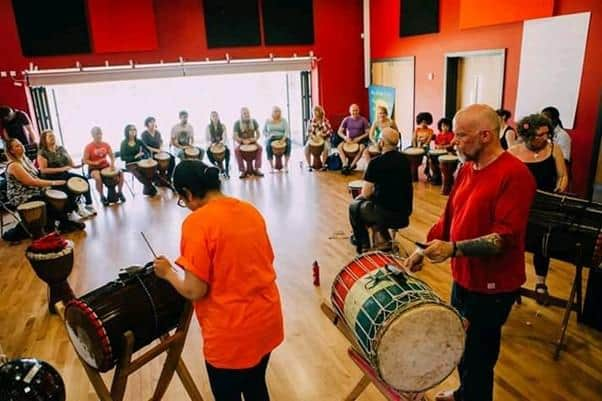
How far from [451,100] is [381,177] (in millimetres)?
4246

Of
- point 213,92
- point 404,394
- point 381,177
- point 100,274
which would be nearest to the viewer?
point 404,394

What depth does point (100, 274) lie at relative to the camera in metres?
4.58

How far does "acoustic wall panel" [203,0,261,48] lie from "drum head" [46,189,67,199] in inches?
170

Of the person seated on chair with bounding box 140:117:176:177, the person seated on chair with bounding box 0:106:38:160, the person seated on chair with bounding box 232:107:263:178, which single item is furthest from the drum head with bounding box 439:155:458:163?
the person seated on chair with bounding box 0:106:38:160

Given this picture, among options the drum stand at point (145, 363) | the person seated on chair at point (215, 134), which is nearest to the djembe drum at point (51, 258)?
the drum stand at point (145, 363)

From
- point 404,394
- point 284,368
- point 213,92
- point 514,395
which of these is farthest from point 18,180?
point 213,92

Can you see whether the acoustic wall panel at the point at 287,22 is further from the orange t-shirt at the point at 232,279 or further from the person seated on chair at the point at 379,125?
the orange t-shirt at the point at 232,279

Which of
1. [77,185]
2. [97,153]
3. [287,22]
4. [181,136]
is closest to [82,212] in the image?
[77,185]

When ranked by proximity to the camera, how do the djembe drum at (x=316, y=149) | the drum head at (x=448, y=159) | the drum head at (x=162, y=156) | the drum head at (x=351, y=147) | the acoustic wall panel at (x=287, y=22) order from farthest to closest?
the acoustic wall panel at (x=287, y=22) → the djembe drum at (x=316, y=149) → the drum head at (x=351, y=147) → the drum head at (x=162, y=156) → the drum head at (x=448, y=159)

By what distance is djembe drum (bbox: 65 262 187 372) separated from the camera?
2006mm

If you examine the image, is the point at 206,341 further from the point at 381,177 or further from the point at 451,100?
the point at 451,100

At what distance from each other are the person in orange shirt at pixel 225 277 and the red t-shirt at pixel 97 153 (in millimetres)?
5596

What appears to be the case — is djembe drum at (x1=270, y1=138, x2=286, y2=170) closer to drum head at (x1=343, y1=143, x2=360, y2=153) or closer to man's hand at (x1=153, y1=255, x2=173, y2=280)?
drum head at (x1=343, y1=143, x2=360, y2=153)

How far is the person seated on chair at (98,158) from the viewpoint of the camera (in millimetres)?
6848
